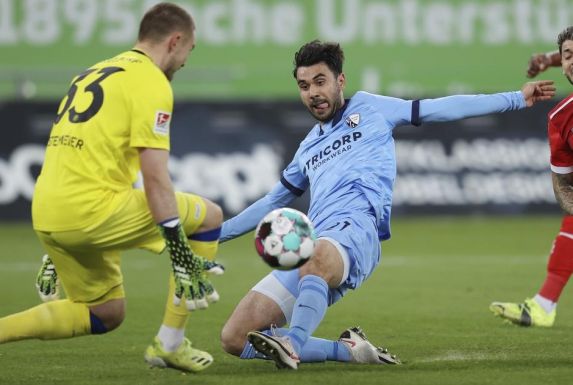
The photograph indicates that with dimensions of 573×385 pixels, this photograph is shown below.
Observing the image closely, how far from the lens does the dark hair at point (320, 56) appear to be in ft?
23.5

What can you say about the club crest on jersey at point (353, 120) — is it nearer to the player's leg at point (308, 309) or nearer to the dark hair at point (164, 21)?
the player's leg at point (308, 309)

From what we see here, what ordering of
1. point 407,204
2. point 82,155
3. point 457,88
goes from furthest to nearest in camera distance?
point 457,88 < point 407,204 < point 82,155

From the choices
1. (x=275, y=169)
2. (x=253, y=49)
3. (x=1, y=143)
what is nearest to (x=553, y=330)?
(x=275, y=169)

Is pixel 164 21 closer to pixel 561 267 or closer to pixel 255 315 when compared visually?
pixel 255 315

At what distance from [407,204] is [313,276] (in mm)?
11221

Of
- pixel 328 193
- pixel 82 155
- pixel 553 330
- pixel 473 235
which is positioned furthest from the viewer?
pixel 473 235

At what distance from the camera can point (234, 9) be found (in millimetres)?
24891

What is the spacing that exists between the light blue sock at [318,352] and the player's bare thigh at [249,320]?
6cm

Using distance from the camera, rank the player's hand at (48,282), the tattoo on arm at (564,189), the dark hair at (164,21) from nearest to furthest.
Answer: the dark hair at (164,21)
the player's hand at (48,282)
the tattoo on arm at (564,189)

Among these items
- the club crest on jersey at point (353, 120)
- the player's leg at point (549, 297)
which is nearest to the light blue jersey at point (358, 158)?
the club crest on jersey at point (353, 120)

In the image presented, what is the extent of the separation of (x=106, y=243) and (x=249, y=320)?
1.32m

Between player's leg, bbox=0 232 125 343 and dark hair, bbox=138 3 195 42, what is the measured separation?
1207mm

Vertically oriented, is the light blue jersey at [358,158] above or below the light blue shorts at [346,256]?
above

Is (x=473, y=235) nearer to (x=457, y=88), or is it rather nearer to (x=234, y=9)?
(x=457, y=88)
